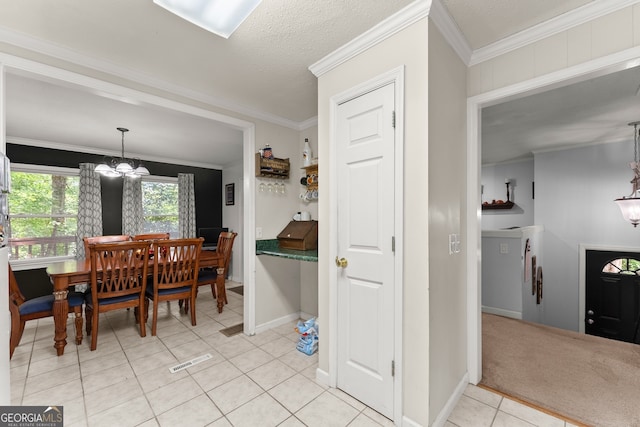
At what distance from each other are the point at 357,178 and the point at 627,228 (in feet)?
14.4

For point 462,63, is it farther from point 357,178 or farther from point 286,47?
point 286,47

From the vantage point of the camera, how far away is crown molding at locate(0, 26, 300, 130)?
1.74 metres

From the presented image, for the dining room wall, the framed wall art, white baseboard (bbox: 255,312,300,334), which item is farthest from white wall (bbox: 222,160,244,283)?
white baseboard (bbox: 255,312,300,334)

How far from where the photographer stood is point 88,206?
4281 millimetres

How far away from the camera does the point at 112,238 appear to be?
12.8 ft

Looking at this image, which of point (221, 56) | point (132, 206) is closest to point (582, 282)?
point (221, 56)

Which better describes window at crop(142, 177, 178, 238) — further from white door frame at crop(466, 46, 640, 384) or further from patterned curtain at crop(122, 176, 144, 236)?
white door frame at crop(466, 46, 640, 384)

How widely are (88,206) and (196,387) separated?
3.80 meters

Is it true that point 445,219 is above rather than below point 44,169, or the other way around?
below

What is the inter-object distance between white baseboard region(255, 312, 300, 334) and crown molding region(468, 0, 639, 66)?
9.88 feet

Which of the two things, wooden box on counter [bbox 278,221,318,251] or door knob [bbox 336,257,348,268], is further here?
wooden box on counter [bbox 278,221,318,251]

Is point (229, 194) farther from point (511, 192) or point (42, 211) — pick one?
point (511, 192)

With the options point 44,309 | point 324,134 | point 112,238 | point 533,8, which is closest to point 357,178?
point 324,134

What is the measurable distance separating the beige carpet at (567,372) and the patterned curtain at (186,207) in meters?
5.11
